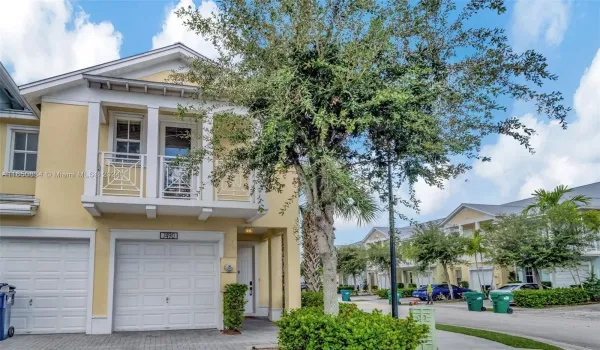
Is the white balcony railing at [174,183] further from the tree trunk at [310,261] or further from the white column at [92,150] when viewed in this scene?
the tree trunk at [310,261]

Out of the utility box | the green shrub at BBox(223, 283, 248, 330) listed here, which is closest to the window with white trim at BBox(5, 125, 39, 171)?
the green shrub at BBox(223, 283, 248, 330)

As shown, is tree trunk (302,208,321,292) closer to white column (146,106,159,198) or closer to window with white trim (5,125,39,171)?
white column (146,106,159,198)

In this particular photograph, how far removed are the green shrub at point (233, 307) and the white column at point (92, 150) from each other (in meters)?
4.38

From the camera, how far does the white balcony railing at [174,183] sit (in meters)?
13.0

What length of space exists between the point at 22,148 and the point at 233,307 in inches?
307

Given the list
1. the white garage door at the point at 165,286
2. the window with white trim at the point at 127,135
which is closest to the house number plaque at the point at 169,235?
the white garage door at the point at 165,286

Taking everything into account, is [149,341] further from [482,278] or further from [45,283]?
[482,278]

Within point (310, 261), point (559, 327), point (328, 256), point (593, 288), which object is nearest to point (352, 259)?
point (593, 288)

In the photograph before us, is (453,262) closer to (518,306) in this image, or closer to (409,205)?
(518,306)

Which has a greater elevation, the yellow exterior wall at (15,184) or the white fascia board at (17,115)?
the white fascia board at (17,115)

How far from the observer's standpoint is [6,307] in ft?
38.6

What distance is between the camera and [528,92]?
349 inches

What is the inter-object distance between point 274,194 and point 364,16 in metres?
7.68

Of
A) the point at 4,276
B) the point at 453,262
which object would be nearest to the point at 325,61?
the point at 4,276
